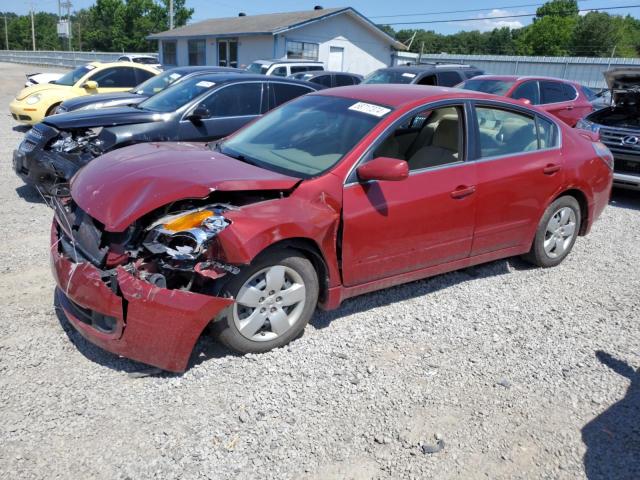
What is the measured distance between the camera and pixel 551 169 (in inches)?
191

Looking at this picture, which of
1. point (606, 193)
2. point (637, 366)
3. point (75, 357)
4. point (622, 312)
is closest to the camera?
point (75, 357)

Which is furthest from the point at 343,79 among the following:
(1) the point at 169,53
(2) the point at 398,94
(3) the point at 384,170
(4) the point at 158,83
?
(1) the point at 169,53

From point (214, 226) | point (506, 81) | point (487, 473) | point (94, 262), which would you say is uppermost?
point (506, 81)

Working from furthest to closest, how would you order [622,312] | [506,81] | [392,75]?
[392,75]
[506,81]
[622,312]

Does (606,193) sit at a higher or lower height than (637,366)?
higher

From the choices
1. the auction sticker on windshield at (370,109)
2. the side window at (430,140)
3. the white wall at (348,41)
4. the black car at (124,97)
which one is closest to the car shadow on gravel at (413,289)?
the side window at (430,140)

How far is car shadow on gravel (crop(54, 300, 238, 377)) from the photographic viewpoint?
3293 mm

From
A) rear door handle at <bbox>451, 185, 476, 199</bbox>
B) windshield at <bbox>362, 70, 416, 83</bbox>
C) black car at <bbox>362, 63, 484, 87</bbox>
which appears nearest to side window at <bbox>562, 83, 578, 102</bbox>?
black car at <bbox>362, 63, 484, 87</bbox>

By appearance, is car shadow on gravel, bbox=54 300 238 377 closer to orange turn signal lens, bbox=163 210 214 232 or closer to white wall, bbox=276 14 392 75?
orange turn signal lens, bbox=163 210 214 232

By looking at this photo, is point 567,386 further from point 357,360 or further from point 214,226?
point 214,226

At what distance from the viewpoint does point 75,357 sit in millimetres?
3404

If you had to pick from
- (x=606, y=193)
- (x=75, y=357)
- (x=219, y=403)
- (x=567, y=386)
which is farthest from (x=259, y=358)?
(x=606, y=193)

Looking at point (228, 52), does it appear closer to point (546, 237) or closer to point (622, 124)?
point (622, 124)

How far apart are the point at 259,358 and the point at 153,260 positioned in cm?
93
